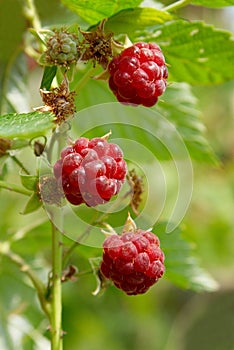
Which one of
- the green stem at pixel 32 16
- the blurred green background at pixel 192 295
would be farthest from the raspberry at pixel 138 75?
the blurred green background at pixel 192 295

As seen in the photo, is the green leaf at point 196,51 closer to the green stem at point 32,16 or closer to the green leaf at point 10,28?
the green stem at point 32,16

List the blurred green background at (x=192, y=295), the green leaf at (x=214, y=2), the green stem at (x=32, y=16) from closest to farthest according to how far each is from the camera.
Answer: the green leaf at (x=214, y=2) < the green stem at (x=32, y=16) < the blurred green background at (x=192, y=295)

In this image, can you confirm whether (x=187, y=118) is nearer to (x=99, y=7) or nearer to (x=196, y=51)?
(x=196, y=51)

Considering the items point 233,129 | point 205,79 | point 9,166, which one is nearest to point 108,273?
point 9,166

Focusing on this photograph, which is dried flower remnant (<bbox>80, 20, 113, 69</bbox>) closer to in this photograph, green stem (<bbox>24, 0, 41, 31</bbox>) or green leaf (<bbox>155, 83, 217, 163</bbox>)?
green stem (<bbox>24, 0, 41, 31</bbox>)

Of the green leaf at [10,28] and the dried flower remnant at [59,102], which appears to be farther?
the green leaf at [10,28]

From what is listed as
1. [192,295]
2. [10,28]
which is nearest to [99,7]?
[10,28]

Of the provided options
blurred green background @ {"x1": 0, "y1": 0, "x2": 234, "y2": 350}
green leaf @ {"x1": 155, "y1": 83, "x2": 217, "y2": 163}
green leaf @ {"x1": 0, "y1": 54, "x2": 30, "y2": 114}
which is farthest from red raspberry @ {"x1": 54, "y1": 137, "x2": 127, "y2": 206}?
blurred green background @ {"x1": 0, "y1": 0, "x2": 234, "y2": 350}
